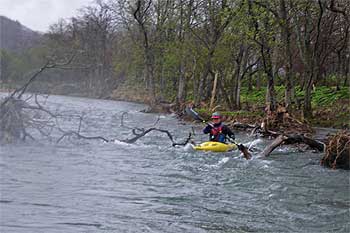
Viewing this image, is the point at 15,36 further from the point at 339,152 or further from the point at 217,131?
the point at 339,152

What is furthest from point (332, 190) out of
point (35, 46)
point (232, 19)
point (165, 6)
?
point (165, 6)

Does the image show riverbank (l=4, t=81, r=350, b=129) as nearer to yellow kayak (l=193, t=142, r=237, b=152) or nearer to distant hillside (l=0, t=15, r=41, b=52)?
distant hillside (l=0, t=15, r=41, b=52)

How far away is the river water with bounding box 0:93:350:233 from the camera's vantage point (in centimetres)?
729

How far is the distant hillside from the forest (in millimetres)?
448

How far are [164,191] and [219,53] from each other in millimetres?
22323

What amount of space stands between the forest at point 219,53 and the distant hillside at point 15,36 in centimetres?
45

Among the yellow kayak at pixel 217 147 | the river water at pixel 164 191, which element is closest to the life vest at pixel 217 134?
the yellow kayak at pixel 217 147

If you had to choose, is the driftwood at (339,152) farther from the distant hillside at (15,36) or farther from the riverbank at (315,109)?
the distant hillside at (15,36)

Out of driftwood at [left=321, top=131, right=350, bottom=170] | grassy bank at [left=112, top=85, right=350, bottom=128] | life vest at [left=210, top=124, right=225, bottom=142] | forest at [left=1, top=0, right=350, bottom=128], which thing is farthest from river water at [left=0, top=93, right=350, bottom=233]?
grassy bank at [left=112, top=85, right=350, bottom=128]

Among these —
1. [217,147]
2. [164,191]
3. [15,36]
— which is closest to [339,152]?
[217,147]

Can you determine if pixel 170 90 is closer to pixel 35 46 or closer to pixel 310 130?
pixel 35 46

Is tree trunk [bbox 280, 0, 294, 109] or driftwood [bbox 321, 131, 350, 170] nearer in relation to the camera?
driftwood [bbox 321, 131, 350, 170]

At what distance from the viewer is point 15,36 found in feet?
86.4

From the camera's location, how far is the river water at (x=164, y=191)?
7.29 metres
